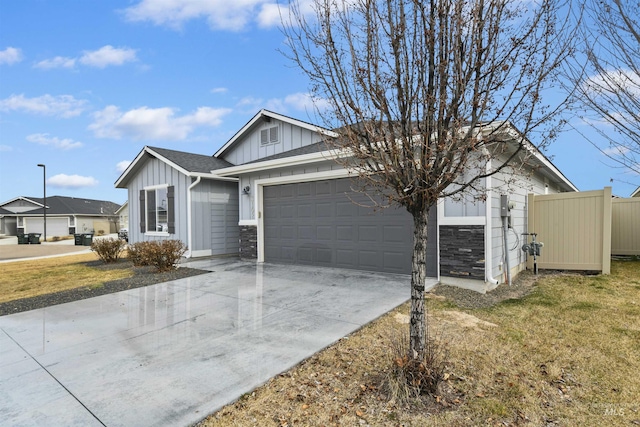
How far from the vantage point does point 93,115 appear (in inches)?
686

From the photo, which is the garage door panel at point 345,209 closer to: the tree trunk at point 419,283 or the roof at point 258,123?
the roof at point 258,123

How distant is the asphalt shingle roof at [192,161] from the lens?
11.0m

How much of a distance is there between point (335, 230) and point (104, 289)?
522cm

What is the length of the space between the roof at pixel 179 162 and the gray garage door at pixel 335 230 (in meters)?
2.80

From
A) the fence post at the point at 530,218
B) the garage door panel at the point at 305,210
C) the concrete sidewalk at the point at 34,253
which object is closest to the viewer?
the fence post at the point at 530,218

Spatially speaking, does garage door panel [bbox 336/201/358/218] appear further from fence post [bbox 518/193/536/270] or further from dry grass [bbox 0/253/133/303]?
dry grass [bbox 0/253/133/303]

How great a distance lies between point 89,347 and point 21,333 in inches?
55.4

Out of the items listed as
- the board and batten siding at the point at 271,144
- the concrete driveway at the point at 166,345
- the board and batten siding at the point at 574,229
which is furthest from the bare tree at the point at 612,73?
the board and batten siding at the point at 271,144

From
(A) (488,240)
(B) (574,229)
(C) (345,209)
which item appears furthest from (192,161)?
(B) (574,229)

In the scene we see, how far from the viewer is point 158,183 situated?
11906mm

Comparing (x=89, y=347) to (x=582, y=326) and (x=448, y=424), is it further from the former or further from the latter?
(x=582, y=326)

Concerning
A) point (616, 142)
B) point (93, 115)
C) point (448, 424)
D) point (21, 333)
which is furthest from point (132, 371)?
point (93, 115)

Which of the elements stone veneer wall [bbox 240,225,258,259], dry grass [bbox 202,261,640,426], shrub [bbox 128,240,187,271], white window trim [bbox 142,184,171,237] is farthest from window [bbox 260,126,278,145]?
dry grass [bbox 202,261,640,426]

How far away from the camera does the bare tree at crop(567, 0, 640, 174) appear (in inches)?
172
